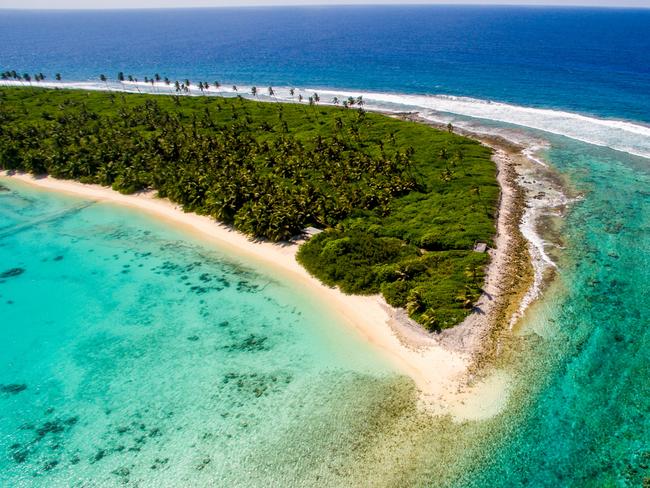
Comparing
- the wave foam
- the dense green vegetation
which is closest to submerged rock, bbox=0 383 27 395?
the dense green vegetation

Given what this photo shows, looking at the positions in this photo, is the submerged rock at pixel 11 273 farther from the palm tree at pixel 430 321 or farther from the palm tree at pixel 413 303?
the palm tree at pixel 430 321

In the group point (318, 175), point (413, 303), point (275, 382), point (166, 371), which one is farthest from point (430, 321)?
point (318, 175)

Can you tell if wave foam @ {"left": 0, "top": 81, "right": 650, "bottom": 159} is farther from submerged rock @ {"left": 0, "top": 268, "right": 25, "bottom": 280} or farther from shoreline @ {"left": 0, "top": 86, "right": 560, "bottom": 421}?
submerged rock @ {"left": 0, "top": 268, "right": 25, "bottom": 280}

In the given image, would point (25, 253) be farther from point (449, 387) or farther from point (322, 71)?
point (322, 71)

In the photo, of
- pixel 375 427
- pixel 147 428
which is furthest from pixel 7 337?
pixel 375 427

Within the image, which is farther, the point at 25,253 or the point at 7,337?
the point at 25,253

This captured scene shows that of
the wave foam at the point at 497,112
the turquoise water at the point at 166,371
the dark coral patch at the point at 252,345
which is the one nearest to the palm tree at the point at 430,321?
the turquoise water at the point at 166,371

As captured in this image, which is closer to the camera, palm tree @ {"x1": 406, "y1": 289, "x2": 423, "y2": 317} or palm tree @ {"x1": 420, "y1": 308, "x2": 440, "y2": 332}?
Result: palm tree @ {"x1": 420, "y1": 308, "x2": 440, "y2": 332}
